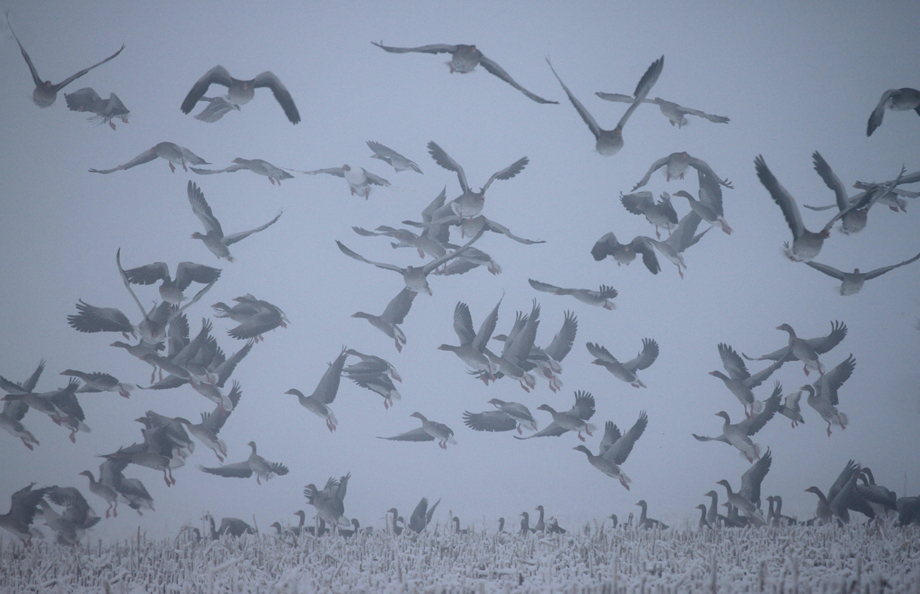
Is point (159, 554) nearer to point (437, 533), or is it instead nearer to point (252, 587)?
point (252, 587)

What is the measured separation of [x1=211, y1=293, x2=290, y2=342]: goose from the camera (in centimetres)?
723

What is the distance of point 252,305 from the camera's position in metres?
7.27

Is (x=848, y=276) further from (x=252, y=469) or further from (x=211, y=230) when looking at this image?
(x=211, y=230)

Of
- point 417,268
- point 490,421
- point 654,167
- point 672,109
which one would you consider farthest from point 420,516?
point 672,109

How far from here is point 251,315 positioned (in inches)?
288

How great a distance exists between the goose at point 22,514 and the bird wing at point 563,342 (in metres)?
6.19

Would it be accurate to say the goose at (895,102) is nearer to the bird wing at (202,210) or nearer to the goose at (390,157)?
the goose at (390,157)

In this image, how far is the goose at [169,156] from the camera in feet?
24.5

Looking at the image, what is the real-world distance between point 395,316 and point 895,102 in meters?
6.69

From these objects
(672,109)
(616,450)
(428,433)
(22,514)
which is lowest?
(22,514)

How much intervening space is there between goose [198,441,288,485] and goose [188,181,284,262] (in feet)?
7.88

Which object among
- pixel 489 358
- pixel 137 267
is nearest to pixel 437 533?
pixel 489 358

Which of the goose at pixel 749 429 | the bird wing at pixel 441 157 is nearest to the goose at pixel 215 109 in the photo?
the bird wing at pixel 441 157

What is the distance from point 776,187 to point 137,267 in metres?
7.41
